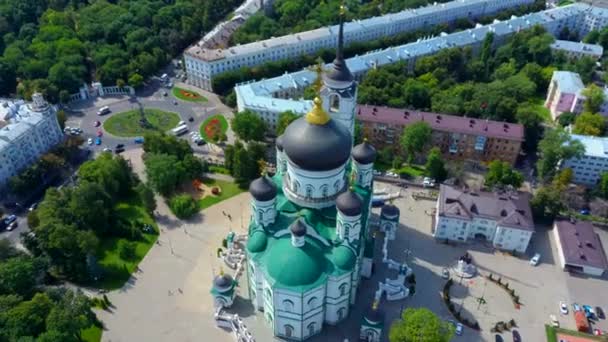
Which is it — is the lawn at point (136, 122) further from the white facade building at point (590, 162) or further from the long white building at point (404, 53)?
the white facade building at point (590, 162)

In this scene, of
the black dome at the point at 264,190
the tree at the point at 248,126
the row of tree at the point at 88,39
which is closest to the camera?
the black dome at the point at 264,190

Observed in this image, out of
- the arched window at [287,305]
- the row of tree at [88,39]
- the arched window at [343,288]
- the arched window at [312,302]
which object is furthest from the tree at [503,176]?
the row of tree at [88,39]

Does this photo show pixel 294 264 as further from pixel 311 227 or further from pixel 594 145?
pixel 594 145

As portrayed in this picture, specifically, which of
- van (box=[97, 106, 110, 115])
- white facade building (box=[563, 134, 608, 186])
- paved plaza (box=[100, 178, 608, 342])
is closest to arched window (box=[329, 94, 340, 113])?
paved plaza (box=[100, 178, 608, 342])

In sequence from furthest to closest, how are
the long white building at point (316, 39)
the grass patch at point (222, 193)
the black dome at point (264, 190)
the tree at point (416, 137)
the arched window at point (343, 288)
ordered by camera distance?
the long white building at point (316, 39) < the tree at point (416, 137) < the grass patch at point (222, 193) < the arched window at point (343, 288) < the black dome at point (264, 190)

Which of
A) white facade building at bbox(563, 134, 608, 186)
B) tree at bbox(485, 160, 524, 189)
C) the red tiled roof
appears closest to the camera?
tree at bbox(485, 160, 524, 189)

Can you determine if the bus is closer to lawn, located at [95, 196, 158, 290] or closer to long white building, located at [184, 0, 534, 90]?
long white building, located at [184, 0, 534, 90]

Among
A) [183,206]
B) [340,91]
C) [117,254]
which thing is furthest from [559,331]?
[117,254]

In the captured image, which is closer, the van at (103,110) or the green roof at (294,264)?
the green roof at (294,264)
